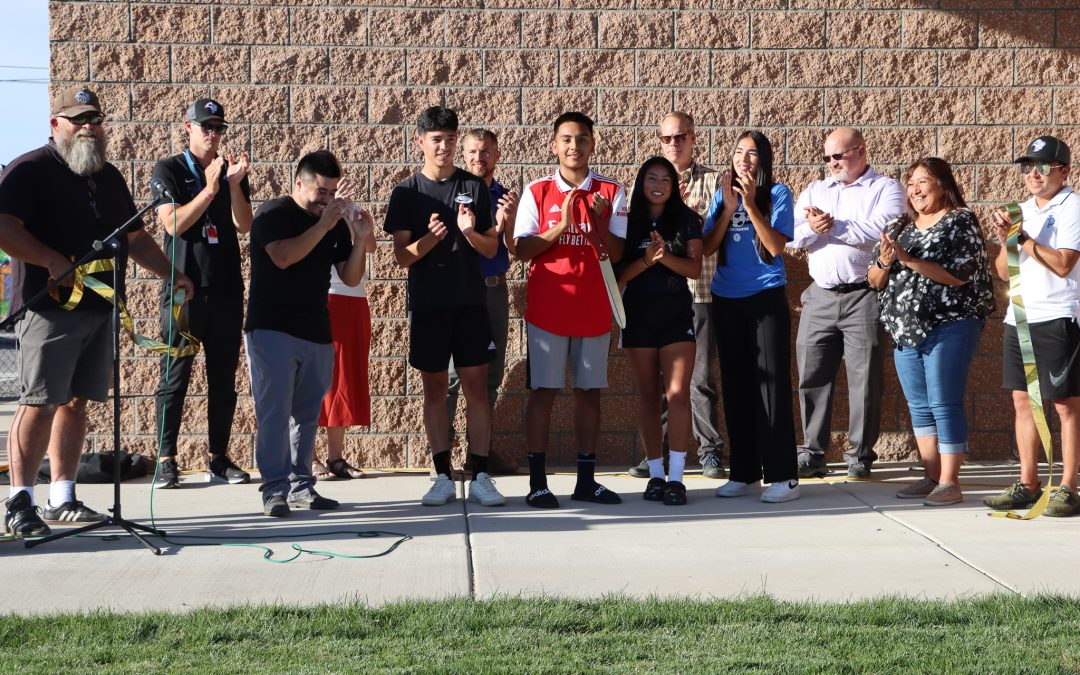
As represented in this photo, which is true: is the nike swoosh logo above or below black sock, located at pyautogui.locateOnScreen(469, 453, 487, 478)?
above

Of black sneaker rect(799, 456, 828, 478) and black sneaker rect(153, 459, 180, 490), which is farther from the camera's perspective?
black sneaker rect(799, 456, 828, 478)

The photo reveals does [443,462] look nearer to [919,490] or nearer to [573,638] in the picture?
[919,490]

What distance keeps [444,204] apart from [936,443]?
10.3 feet

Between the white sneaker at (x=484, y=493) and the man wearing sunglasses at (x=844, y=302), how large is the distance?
2.29 meters

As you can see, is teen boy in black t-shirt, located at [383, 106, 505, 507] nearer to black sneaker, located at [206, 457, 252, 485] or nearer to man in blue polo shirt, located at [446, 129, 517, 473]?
man in blue polo shirt, located at [446, 129, 517, 473]

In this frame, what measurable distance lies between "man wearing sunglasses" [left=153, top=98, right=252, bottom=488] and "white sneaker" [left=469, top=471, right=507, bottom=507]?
1.82 m

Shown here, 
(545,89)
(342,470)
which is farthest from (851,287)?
(342,470)

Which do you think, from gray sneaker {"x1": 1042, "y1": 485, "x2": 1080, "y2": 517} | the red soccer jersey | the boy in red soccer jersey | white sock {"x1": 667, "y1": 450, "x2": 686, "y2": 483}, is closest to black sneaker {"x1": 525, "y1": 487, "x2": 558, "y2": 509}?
the boy in red soccer jersey

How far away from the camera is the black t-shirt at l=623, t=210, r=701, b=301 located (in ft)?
22.1

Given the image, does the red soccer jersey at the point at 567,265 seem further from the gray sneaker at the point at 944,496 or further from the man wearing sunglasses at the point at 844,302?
the gray sneaker at the point at 944,496

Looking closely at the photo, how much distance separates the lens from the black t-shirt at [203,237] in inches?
290

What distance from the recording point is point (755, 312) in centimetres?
685

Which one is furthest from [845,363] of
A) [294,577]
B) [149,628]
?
[149,628]

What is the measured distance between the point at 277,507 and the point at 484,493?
3.69ft
